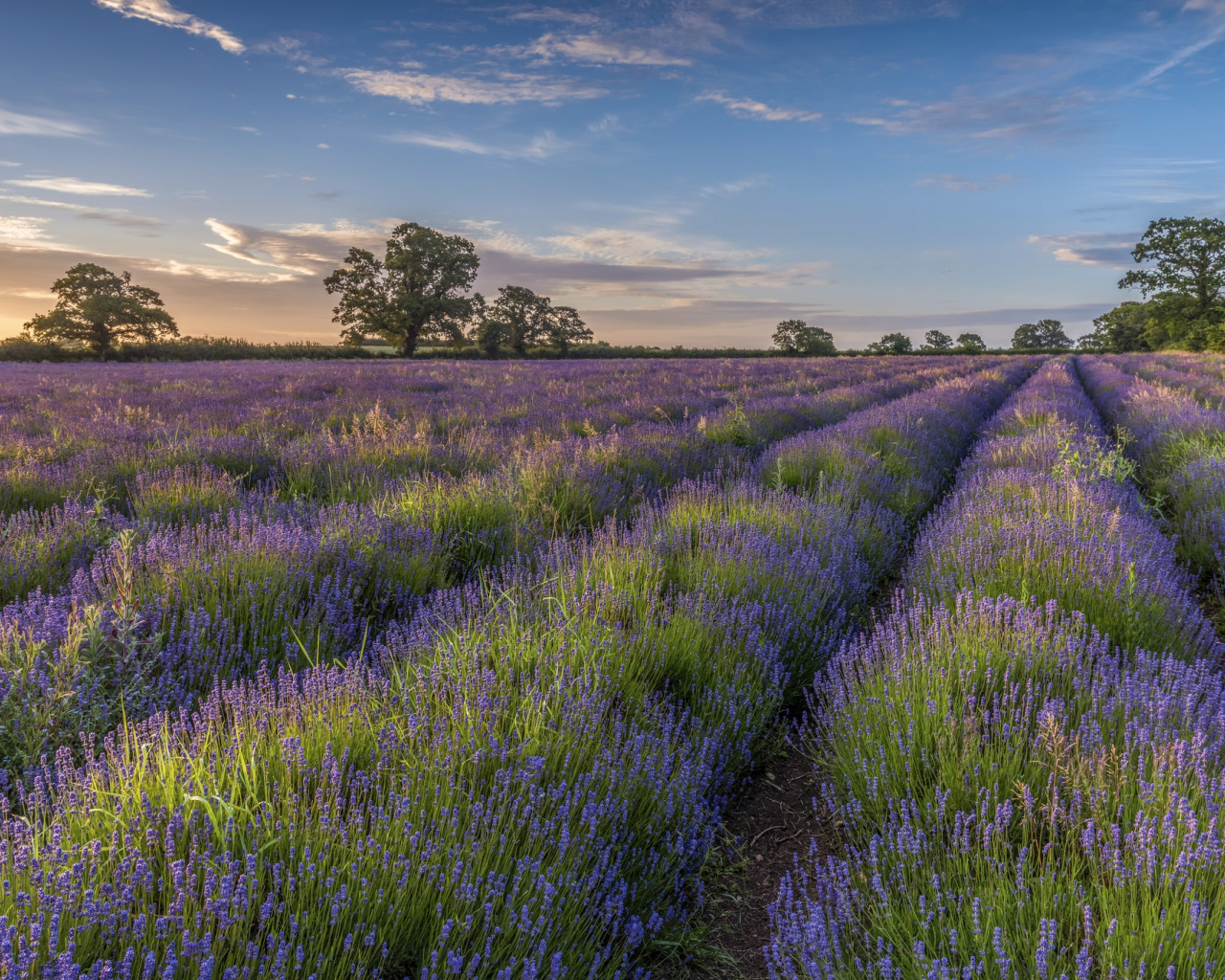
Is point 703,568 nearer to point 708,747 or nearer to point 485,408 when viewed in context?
point 708,747

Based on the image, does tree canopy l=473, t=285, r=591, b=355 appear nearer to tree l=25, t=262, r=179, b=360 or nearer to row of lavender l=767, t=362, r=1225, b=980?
tree l=25, t=262, r=179, b=360

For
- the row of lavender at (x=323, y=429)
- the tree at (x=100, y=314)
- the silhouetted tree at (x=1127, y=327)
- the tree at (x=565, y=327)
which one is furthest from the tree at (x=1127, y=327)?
the tree at (x=100, y=314)

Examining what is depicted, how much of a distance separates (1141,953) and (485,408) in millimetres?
10369

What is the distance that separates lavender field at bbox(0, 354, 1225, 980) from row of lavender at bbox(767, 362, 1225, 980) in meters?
0.02

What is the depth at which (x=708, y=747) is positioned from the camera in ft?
8.66

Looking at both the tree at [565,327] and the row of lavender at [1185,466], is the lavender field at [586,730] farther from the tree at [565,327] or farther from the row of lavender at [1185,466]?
the tree at [565,327]

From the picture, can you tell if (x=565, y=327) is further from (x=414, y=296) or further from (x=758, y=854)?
(x=758, y=854)

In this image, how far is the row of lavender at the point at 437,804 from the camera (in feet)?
4.47

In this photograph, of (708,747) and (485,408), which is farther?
(485,408)

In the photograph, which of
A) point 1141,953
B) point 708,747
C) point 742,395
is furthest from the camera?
point 742,395

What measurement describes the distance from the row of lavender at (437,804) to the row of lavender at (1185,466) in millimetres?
4194

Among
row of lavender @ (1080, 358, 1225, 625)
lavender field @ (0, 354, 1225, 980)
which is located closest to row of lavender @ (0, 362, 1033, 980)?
lavender field @ (0, 354, 1225, 980)

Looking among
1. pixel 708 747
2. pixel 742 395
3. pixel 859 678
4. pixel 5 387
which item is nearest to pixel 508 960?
pixel 708 747

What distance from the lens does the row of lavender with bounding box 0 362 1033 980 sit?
136 cm
